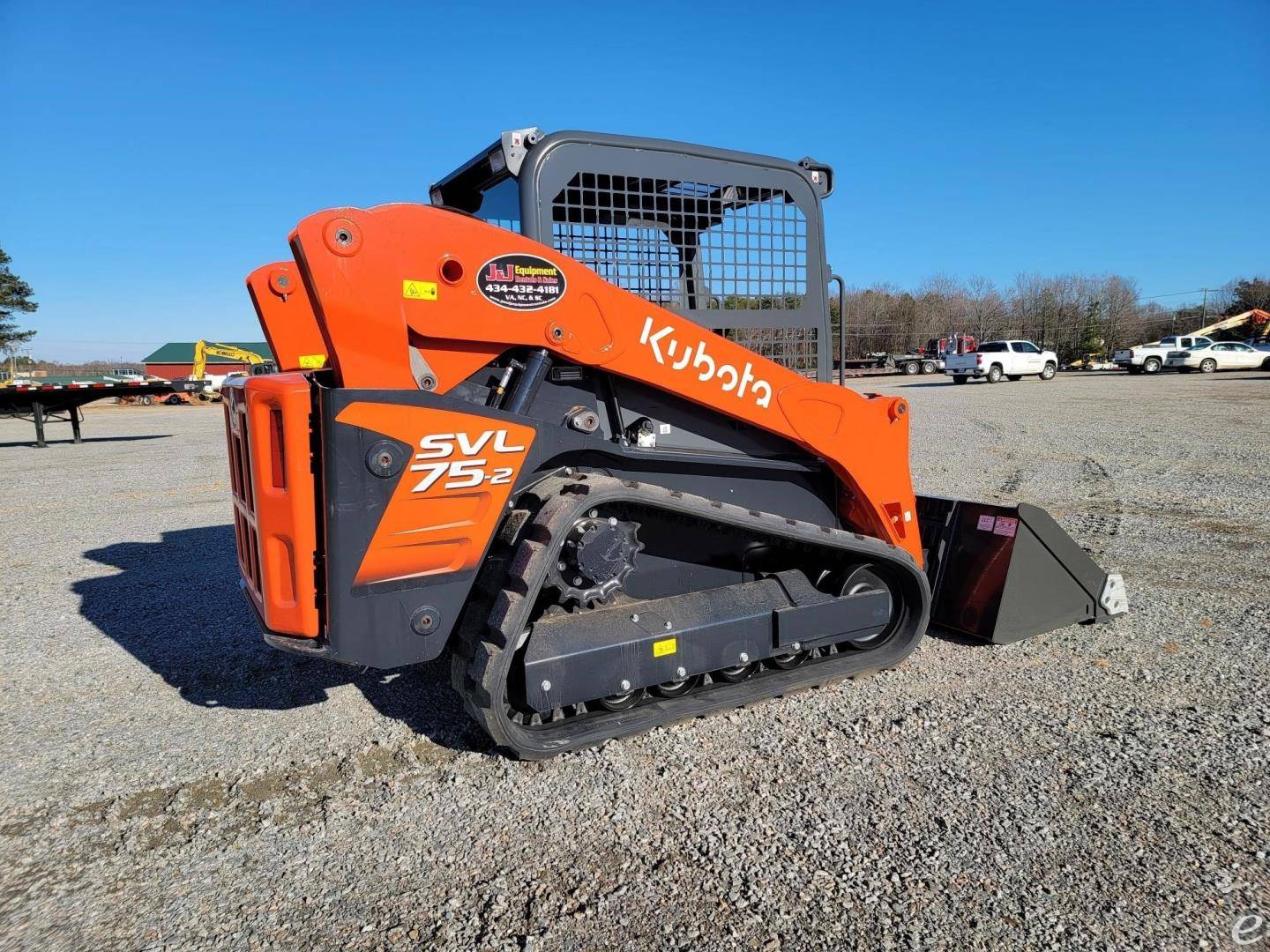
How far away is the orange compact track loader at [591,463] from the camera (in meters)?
2.74

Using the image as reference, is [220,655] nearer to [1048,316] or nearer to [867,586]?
[867,586]

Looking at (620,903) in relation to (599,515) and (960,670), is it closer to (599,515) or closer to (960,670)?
(599,515)

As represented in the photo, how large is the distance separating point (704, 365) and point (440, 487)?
1.22 meters

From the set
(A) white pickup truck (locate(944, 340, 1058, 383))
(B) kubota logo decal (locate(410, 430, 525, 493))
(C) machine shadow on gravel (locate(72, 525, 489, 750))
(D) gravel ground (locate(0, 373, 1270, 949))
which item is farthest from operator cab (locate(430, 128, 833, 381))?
(A) white pickup truck (locate(944, 340, 1058, 383))

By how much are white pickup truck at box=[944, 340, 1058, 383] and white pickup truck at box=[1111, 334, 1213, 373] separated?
482 cm

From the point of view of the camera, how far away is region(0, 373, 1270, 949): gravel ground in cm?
225

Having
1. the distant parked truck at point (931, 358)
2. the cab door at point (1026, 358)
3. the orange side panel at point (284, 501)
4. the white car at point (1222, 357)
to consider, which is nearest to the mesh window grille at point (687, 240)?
the orange side panel at point (284, 501)

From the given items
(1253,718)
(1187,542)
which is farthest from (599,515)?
(1187,542)

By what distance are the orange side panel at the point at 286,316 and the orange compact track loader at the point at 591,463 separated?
0.04ft

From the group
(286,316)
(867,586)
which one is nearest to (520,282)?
(286,316)

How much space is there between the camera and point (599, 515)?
3.16 meters

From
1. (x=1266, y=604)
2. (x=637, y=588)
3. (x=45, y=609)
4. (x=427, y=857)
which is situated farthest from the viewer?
(x=45, y=609)

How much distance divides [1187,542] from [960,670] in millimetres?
3554

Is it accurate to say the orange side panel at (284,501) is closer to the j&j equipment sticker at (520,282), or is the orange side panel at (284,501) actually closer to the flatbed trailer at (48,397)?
the j&j equipment sticker at (520,282)
